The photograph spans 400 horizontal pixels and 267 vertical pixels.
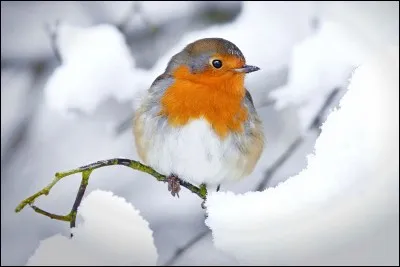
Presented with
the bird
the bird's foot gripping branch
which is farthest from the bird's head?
the bird's foot gripping branch

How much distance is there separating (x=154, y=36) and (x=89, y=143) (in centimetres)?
14

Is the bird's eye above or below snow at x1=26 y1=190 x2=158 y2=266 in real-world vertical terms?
above

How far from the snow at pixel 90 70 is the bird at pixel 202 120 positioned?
0.18ft

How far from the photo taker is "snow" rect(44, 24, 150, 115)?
709 millimetres

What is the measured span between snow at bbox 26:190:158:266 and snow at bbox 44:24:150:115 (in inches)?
4.6

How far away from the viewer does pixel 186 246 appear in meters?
0.69

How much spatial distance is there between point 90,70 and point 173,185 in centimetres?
17

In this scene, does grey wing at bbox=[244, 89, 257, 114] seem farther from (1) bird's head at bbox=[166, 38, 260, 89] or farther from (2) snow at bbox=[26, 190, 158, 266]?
(2) snow at bbox=[26, 190, 158, 266]

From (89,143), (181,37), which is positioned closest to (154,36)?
(181,37)

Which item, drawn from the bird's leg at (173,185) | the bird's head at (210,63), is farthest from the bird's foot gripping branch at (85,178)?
the bird's head at (210,63)

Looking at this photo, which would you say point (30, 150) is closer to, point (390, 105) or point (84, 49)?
point (84, 49)

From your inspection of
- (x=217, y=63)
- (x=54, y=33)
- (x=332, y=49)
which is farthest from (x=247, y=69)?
(x=54, y=33)

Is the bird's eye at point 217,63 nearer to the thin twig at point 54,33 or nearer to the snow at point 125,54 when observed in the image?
the snow at point 125,54

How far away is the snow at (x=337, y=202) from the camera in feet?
2.22
